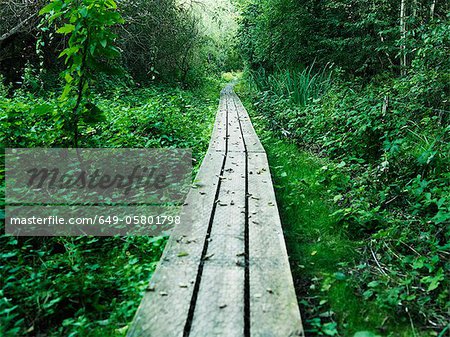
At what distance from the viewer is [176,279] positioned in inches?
71.3

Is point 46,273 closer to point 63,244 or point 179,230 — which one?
point 63,244

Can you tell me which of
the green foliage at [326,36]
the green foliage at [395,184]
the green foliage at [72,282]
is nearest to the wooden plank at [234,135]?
the green foliage at [395,184]

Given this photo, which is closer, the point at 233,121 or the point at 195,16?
the point at 233,121

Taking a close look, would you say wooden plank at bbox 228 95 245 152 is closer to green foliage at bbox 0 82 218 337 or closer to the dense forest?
the dense forest

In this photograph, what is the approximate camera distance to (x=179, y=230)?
7.78 ft

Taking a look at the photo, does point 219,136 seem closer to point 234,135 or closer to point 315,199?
point 234,135

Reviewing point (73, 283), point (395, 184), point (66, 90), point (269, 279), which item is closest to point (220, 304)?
point (269, 279)

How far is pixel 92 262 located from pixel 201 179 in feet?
4.57

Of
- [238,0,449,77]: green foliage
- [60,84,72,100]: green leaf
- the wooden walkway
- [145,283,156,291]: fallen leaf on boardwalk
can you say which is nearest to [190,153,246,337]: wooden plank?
the wooden walkway

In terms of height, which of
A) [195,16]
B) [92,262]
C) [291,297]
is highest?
[195,16]

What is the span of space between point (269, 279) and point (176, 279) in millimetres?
511

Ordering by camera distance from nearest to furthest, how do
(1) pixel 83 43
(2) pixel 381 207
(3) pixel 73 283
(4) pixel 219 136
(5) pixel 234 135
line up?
(3) pixel 73 283, (2) pixel 381 207, (1) pixel 83 43, (4) pixel 219 136, (5) pixel 234 135

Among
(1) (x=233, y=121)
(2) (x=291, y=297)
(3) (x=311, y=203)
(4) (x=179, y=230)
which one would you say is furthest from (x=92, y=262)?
(1) (x=233, y=121)

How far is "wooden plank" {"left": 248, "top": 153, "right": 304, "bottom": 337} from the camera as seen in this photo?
151cm
